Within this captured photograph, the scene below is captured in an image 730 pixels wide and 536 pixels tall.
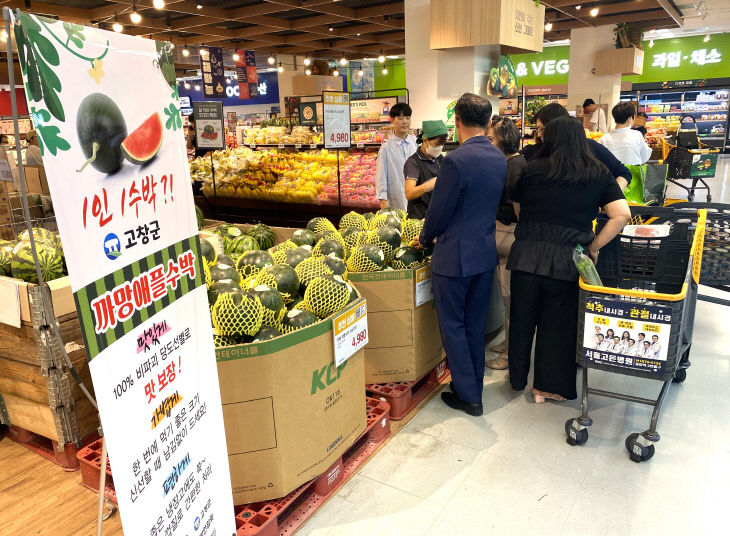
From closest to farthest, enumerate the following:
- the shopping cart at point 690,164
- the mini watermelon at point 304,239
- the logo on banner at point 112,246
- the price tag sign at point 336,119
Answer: the logo on banner at point 112,246 → the mini watermelon at point 304,239 → the price tag sign at point 336,119 → the shopping cart at point 690,164

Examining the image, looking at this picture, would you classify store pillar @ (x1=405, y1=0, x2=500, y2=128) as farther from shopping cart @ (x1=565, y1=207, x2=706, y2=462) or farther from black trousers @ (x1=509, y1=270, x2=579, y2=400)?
black trousers @ (x1=509, y1=270, x2=579, y2=400)

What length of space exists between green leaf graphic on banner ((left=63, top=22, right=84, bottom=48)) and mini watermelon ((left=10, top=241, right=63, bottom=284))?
1723mm

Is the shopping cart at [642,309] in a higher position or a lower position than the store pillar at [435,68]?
lower

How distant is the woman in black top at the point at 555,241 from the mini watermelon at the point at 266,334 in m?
1.49

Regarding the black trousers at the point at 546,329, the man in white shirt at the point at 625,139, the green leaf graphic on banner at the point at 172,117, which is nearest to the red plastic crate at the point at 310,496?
the black trousers at the point at 546,329

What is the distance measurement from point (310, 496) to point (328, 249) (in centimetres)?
128

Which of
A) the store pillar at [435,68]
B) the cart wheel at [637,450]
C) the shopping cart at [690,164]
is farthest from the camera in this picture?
the shopping cart at [690,164]

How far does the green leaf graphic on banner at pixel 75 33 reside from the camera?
1.03 meters

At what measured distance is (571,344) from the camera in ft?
9.83

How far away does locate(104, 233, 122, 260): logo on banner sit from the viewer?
3.72 feet

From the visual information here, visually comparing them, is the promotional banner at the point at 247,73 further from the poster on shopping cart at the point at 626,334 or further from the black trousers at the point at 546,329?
the poster on shopping cart at the point at 626,334

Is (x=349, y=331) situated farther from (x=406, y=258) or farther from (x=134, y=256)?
(x=134, y=256)

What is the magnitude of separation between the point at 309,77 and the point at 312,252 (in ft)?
44.5

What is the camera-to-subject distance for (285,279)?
97.6 inches
